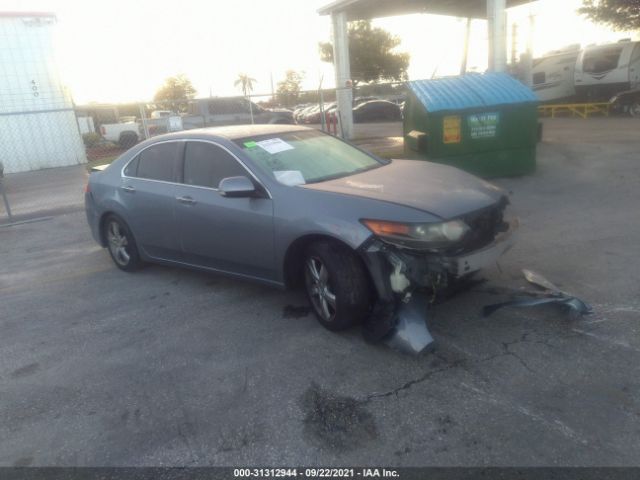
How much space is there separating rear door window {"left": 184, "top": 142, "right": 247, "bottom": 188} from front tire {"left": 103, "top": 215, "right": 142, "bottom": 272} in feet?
3.88

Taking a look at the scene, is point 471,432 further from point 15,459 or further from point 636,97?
point 636,97

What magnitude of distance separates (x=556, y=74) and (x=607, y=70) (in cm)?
222

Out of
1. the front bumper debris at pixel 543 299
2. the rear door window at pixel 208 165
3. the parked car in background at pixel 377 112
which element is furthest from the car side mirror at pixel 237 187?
the parked car in background at pixel 377 112

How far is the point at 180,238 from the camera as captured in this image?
505cm

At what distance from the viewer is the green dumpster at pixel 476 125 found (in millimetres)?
8922

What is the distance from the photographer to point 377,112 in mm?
29875

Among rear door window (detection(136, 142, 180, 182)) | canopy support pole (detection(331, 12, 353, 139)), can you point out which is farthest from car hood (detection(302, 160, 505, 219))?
canopy support pole (detection(331, 12, 353, 139))

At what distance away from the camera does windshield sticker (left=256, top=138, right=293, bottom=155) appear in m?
4.74

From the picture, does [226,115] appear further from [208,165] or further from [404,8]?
[208,165]

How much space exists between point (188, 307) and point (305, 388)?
1857 millimetres

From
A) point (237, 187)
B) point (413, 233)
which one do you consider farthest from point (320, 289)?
point (237, 187)

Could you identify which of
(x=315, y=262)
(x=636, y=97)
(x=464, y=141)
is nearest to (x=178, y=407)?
(x=315, y=262)

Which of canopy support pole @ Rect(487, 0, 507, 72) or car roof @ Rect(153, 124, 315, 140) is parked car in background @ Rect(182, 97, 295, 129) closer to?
canopy support pole @ Rect(487, 0, 507, 72)

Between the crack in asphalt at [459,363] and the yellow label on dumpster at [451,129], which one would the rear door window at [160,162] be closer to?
the crack in asphalt at [459,363]
